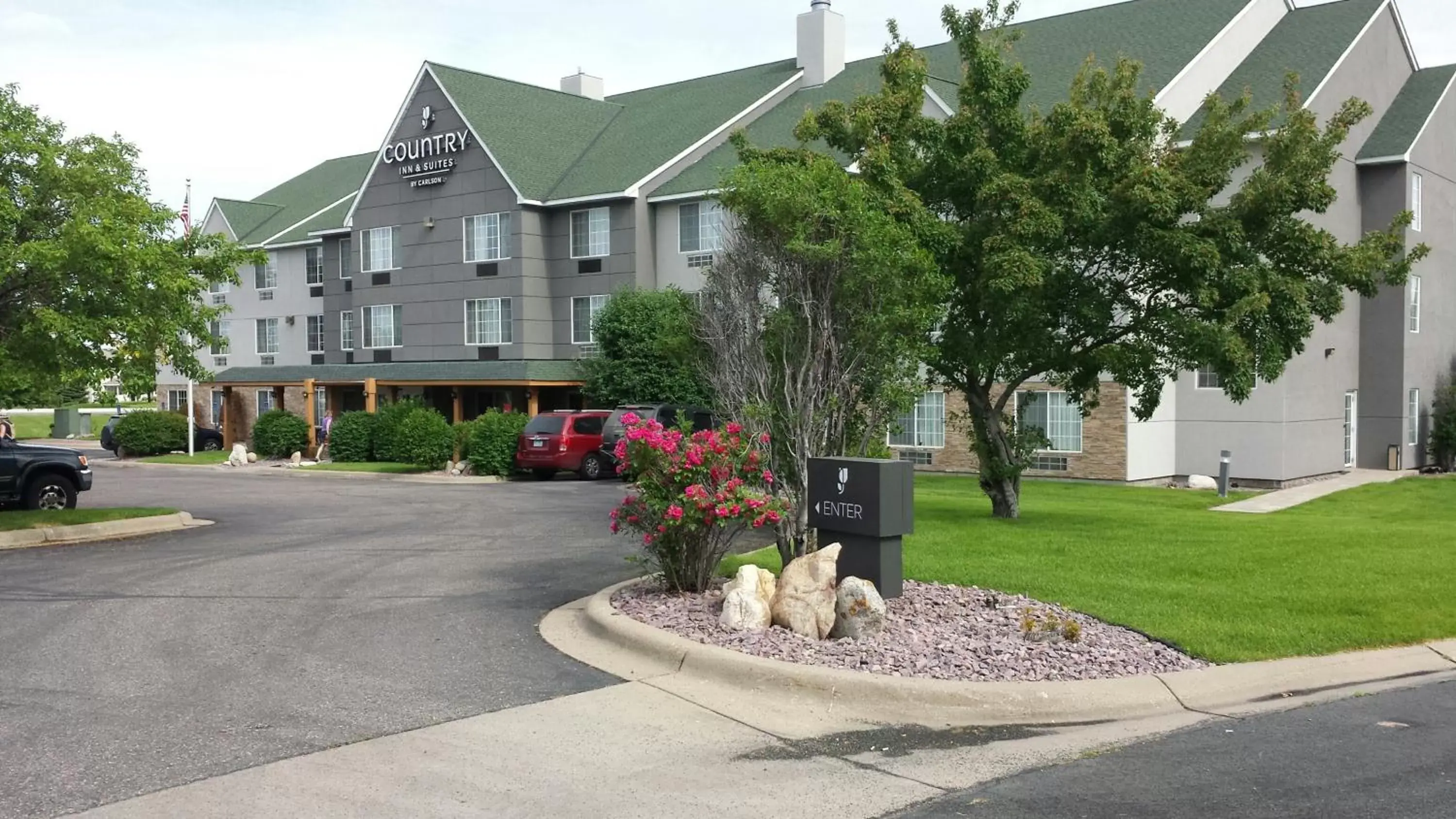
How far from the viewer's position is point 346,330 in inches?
1869

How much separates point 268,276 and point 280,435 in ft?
44.8

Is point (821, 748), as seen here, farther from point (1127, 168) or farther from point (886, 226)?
point (1127, 168)

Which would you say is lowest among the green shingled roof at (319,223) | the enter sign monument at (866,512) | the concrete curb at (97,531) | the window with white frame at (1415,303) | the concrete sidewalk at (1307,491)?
the concrete sidewalk at (1307,491)

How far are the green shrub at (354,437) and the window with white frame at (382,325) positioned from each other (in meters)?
6.13

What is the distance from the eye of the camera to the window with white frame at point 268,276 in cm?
5081

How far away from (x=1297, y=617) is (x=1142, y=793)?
4534 mm

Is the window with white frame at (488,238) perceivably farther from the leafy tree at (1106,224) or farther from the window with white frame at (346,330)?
the leafy tree at (1106,224)

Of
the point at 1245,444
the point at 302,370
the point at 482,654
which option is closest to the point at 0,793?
the point at 482,654

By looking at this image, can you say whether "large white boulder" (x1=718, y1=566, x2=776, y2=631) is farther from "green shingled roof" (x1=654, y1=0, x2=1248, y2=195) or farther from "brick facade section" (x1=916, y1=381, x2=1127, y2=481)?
"green shingled roof" (x1=654, y1=0, x2=1248, y2=195)

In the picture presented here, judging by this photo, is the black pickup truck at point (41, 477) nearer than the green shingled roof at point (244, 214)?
Yes

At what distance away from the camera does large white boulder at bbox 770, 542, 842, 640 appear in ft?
30.8

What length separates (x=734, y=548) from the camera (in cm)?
1558

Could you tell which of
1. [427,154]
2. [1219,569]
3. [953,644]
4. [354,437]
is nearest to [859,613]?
[953,644]

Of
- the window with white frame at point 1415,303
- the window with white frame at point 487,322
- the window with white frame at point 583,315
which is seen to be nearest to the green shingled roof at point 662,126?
the window with white frame at point 583,315
